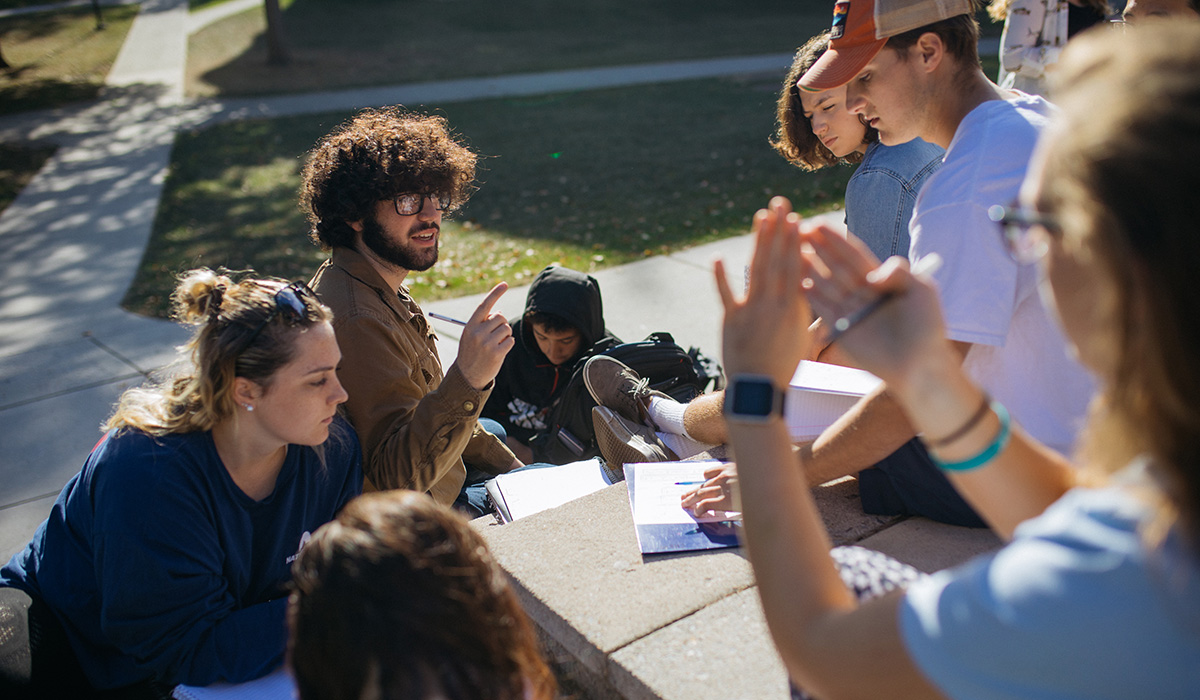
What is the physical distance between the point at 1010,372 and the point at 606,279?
4344mm

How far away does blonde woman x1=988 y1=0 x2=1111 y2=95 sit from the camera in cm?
456

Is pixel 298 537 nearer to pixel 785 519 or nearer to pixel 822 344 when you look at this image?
pixel 785 519

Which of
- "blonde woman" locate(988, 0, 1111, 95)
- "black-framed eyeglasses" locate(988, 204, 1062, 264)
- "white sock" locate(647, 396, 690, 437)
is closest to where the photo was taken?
"black-framed eyeglasses" locate(988, 204, 1062, 264)

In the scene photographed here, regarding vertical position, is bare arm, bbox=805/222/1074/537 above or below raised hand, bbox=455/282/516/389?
above

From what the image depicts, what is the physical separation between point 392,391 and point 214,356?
716mm

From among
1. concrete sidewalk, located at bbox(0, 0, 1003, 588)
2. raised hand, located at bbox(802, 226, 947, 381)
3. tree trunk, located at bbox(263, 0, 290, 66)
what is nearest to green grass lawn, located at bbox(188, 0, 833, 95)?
tree trunk, located at bbox(263, 0, 290, 66)

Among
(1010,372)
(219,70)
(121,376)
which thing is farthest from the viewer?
(219,70)

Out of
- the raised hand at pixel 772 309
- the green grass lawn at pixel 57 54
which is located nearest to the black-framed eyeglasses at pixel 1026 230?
the raised hand at pixel 772 309

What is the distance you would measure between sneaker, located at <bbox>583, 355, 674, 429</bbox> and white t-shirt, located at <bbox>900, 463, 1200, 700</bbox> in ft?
8.58

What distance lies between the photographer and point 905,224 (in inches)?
131

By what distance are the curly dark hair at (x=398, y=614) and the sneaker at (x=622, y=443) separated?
2074mm

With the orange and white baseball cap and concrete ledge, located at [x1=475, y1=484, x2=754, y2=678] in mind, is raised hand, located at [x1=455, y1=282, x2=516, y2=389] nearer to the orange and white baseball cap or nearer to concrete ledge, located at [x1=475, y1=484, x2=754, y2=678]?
concrete ledge, located at [x1=475, y1=484, x2=754, y2=678]

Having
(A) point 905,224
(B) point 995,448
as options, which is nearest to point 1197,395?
(B) point 995,448

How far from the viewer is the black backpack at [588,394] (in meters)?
3.90
